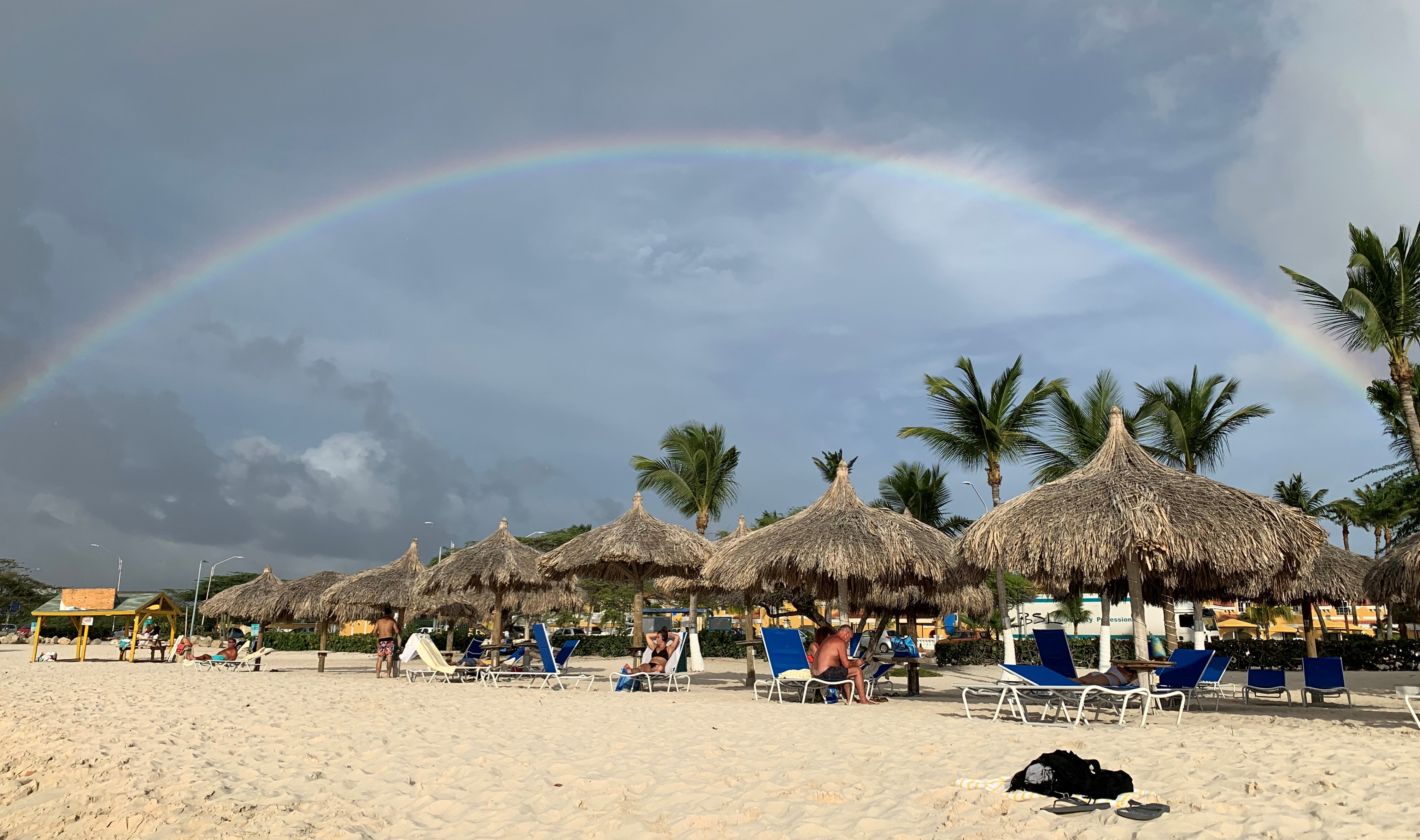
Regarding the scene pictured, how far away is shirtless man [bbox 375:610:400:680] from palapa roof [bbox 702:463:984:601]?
672 cm

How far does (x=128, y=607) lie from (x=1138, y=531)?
2686 centimetres

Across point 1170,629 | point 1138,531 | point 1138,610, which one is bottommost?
point 1170,629

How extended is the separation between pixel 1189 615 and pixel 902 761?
1279 inches

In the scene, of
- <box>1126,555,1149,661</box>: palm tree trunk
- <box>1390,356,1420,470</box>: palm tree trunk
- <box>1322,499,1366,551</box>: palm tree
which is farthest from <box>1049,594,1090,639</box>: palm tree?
<box>1126,555,1149,661</box>: palm tree trunk

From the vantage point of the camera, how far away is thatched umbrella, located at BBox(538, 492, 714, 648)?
13836 millimetres

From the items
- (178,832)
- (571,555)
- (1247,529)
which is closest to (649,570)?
(571,555)

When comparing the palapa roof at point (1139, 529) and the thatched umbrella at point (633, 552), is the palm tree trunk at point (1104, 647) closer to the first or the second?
the palapa roof at point (1139, 529)

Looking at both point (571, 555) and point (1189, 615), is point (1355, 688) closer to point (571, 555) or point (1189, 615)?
point (571, 555)

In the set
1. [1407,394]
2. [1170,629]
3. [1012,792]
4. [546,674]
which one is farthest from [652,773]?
[1170,629]

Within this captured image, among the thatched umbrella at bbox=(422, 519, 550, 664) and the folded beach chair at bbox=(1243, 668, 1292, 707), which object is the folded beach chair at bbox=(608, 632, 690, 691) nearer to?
the thatched umbrella at bbox=(422, 519, 550, 664)

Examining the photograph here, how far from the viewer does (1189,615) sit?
32.4m

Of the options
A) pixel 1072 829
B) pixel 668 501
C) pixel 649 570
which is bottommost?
pixel 1072 829

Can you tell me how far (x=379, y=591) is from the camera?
60.6 ft

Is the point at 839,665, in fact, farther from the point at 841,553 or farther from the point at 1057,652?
the point at 1057,652
